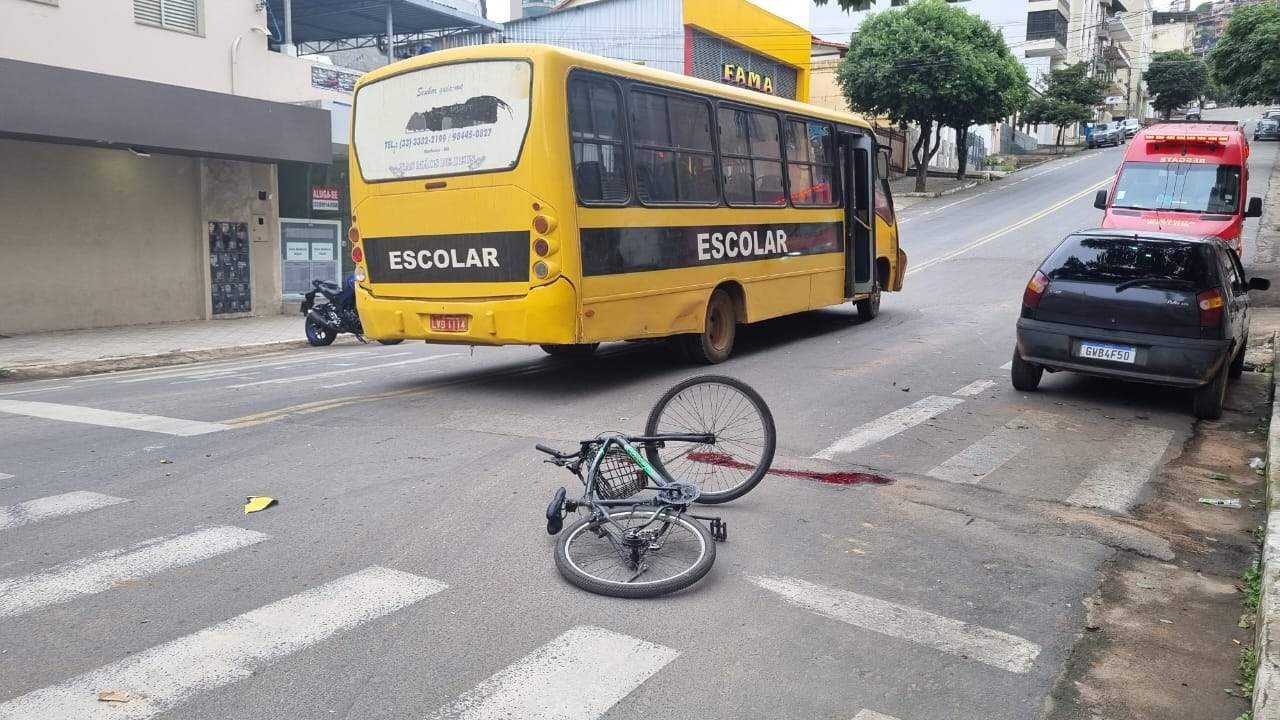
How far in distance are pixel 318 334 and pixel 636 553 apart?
12392 mm

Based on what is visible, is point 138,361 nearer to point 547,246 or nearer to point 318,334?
point 318,334

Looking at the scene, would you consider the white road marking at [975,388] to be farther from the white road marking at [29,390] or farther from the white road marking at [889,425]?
the white road marking at [29,390]

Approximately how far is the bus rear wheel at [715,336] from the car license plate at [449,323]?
2672 millimetres

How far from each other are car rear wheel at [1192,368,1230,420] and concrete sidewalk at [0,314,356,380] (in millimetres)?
12397

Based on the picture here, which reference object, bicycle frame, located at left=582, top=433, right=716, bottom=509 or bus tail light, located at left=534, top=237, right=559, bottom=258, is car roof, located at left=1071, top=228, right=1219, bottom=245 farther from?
bicycle frame, located at left=582, top=433, right=716, bottom=509

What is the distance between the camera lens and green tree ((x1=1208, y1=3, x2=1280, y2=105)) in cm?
2027

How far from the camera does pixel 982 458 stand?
755cm

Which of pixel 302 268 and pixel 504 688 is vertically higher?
pixel 302 268

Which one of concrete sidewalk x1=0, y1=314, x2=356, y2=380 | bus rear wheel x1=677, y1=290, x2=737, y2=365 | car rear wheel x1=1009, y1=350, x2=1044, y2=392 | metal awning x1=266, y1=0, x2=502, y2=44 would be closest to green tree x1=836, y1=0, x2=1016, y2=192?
metal awning x1=266, y1=0, x2=502, y2=44

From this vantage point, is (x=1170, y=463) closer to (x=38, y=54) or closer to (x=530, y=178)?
(x=530, y=178)

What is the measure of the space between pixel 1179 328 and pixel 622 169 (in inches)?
199

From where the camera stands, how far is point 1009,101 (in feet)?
139

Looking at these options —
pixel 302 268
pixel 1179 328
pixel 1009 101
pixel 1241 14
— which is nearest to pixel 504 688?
pixel 1179 328

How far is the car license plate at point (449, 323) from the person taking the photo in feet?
31.0
